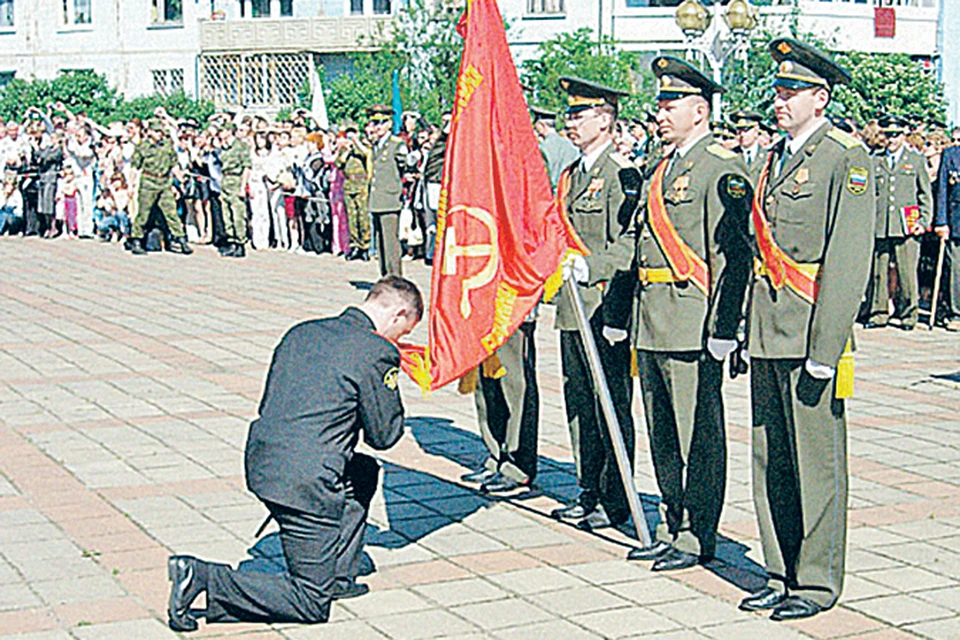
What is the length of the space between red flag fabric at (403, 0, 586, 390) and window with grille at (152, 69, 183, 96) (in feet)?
174

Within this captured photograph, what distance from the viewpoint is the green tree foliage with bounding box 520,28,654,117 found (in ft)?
128

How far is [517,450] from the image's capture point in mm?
8594

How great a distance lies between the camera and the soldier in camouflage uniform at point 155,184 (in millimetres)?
22031

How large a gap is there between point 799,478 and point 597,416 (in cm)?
167

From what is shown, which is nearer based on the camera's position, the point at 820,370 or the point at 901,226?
the point at 820,370

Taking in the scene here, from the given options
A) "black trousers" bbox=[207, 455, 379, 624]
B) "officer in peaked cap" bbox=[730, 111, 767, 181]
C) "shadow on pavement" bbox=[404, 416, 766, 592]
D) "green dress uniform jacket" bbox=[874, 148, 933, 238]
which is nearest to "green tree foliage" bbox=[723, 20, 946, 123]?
"officer in peaked cap" bbox=[730, 111, 767, 181]

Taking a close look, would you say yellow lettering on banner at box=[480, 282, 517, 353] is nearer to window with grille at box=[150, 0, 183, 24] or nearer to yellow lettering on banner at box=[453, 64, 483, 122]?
yellow lettering on banner at box=[453, 64, 483, 122]

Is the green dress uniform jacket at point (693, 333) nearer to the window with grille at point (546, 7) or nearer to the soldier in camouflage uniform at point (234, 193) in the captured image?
the soldier in camouflage uniform at point (234, 193)

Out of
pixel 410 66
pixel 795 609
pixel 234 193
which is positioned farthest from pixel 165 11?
pixel 795 609

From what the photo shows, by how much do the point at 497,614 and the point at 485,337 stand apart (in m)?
1.44

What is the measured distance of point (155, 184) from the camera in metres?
22.2

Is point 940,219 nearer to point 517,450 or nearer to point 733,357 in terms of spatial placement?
point 517,450

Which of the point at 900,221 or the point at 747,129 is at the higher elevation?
the point at 747,129

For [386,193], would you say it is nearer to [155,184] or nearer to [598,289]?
[155,184]
